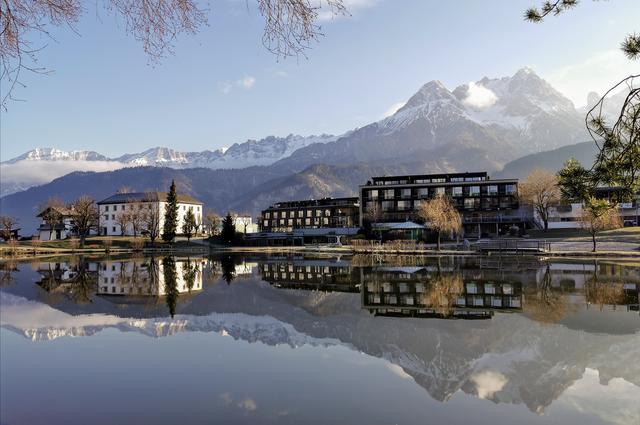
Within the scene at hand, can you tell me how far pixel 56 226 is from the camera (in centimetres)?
9612

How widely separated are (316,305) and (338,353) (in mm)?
8907

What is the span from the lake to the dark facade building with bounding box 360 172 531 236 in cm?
6186

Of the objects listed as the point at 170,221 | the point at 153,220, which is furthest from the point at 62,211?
the point at 170,221

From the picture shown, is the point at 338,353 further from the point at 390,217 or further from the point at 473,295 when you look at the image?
the point at 390,217

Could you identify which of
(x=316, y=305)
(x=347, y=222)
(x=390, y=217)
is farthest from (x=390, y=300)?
(x=347, y=222)

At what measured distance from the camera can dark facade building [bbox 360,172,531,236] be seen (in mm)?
84312

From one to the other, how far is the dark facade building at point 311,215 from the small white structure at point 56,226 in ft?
150

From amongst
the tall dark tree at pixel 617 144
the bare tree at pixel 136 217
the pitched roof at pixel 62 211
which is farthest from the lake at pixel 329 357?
the pitched roof at pixel 62 211

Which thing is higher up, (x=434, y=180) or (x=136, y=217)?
(x=434, y=180)

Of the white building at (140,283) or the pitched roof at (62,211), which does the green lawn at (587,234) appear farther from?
the pitched roof at (62,211)

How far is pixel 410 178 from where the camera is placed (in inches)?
3649

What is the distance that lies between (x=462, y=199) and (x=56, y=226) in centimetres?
8580

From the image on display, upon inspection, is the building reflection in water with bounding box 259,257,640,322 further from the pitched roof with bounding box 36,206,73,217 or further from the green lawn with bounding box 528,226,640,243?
the pitched roof with bounding box 36,206,73,217

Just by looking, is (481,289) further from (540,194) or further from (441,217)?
(540,194)
